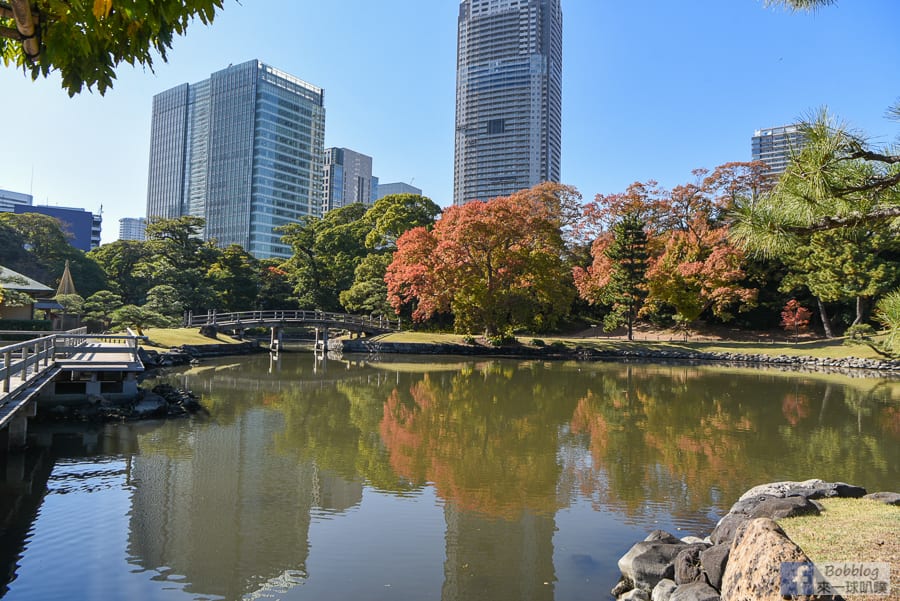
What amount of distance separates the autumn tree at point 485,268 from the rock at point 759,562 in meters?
24.1

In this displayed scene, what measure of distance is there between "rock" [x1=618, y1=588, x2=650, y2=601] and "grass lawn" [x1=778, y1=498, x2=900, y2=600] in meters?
1.19

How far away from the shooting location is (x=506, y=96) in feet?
272

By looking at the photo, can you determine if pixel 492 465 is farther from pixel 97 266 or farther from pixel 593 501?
pixel 97 266

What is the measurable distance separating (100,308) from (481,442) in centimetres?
2006

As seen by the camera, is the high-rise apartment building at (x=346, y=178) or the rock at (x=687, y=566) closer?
the rock at (x=687, y=566)

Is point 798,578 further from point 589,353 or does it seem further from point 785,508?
point 589,353

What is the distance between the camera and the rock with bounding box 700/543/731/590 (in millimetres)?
4066

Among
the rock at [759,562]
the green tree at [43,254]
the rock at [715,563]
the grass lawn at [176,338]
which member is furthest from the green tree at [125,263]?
the rock at [759,562]

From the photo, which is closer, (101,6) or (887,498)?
(101,6)

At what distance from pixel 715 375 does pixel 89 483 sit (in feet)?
66.6

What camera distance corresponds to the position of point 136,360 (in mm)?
12531

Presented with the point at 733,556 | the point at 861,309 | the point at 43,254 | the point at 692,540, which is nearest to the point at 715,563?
the point at 733,556

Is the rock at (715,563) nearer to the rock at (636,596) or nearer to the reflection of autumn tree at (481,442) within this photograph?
the rock at (636,596)

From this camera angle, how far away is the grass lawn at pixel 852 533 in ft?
13.2
